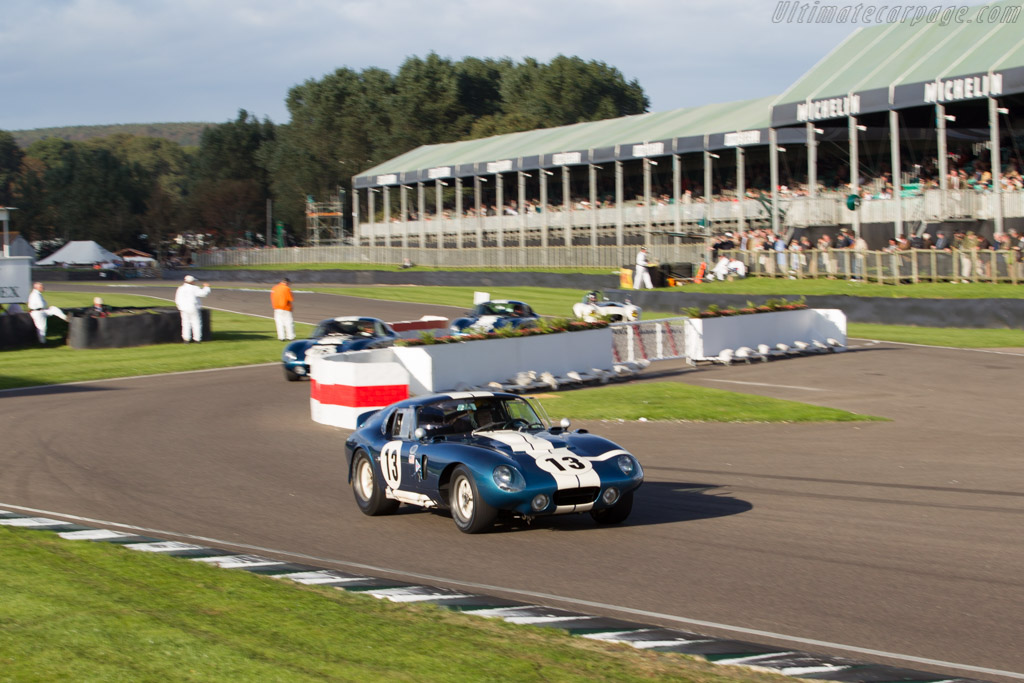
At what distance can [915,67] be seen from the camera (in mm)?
41125

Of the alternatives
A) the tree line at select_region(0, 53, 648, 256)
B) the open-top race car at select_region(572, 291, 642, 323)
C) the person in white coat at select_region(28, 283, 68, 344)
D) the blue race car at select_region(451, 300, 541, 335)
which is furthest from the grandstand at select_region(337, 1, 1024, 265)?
the tree line at select_region(0, 53, 648, 256)

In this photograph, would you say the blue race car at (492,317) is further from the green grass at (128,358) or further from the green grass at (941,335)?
the green grass at (941,335)

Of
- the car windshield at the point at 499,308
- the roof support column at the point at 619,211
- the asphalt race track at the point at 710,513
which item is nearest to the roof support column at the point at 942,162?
the car windshield at the point at 499,308

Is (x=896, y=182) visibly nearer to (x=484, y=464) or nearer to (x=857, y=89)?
(x=857, y=89)

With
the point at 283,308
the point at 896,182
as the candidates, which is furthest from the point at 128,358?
the point at 896,182

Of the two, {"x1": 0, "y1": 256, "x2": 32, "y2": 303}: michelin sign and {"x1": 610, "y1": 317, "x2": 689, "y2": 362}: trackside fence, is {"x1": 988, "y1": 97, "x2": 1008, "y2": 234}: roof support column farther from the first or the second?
{"x1": 0, "y1": 256, "x2": 32, "y2": 303}: michelin sign

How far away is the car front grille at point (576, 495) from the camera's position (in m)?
8.80

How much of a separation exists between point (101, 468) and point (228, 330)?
69.4ft

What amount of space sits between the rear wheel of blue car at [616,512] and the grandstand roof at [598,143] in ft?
137

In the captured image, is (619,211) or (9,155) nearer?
(619,211)

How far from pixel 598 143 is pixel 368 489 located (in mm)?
51497

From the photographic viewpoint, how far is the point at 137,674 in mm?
5082

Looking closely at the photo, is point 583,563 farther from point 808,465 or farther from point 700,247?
point 700,247

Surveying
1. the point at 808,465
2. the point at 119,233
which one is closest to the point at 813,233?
the point at 808,465
